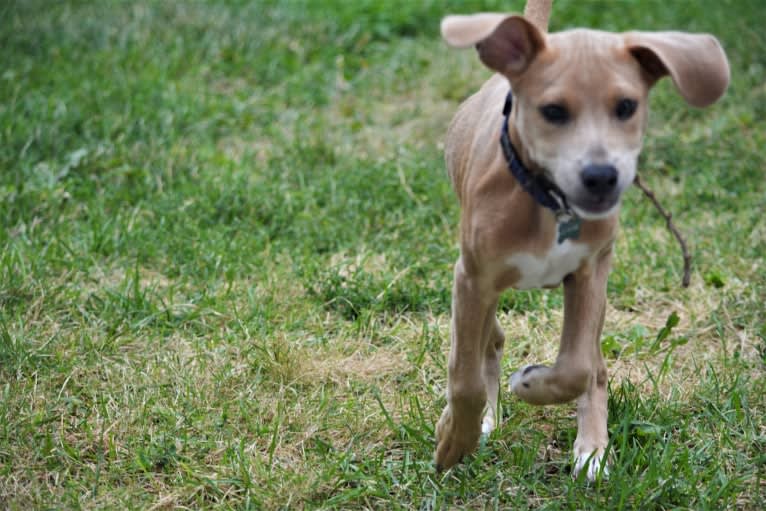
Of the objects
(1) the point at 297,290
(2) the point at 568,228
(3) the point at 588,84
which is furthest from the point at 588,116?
(1) the point at 297,290

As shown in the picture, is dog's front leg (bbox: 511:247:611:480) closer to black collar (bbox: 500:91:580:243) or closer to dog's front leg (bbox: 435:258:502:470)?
dog's front leg (bbox: 435:258:502:470)

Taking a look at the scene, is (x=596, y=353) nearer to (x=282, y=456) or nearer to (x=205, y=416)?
(x=282, y=456)

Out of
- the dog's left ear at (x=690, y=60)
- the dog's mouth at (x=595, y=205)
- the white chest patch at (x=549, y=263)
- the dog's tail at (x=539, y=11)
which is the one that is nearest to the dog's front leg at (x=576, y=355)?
the white chest patch at (x=549, y=263)

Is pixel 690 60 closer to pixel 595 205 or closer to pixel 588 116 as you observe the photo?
pixel 588 116

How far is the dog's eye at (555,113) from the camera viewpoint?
2.97 m

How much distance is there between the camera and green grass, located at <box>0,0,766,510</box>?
149 inches

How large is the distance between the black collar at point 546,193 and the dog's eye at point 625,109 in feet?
0.95

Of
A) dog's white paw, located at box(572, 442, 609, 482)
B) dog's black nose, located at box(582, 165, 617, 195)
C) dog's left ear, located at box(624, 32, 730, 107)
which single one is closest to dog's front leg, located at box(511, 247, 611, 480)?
dog's white paw, located at box(572, 442, 609, 482)

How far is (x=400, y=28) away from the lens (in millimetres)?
9430

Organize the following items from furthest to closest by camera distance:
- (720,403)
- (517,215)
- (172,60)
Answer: (172,60) → (720,403) → (517,215)

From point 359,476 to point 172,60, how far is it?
5.30 metres

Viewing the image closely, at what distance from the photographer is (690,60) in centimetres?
299

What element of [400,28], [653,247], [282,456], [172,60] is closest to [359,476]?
[282,456]

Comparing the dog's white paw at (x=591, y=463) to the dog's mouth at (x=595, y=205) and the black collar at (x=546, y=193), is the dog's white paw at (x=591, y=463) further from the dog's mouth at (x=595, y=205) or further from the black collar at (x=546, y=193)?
the dog's mouth at (x=595, y=205)
